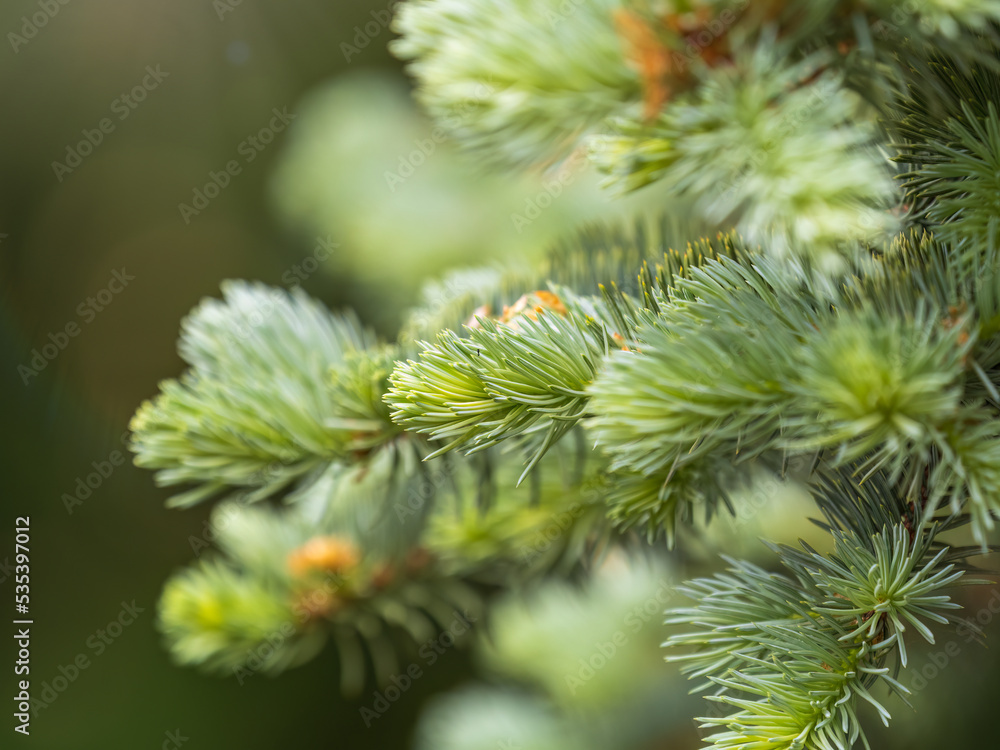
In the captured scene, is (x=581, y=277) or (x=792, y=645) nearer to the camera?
(x=792, y=645)

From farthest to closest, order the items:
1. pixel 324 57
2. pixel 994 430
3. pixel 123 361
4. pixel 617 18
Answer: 1. pixel 324 57
2. pixel 123 361
3. pixel 617 18
4. pixel 994 430

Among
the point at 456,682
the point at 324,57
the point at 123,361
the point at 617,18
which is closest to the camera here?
the point at 617,18

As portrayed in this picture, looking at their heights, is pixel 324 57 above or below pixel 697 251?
above

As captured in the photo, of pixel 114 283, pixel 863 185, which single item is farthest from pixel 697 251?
pixel 114 283

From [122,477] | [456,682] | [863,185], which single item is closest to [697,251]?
[863,185]

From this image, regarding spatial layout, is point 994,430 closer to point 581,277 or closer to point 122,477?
point 581,277

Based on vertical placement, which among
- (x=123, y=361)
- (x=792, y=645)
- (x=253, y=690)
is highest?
(x=123, y=361)
